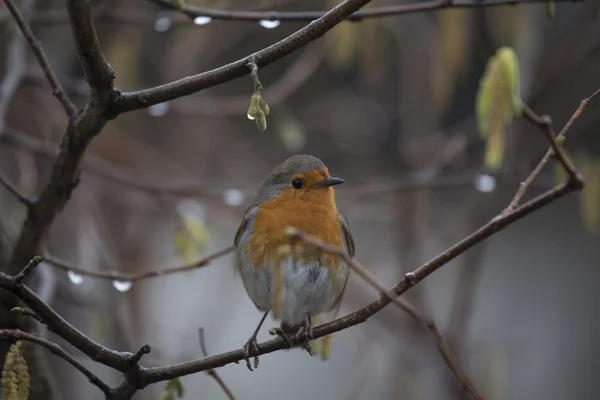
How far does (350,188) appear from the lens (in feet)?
12.8

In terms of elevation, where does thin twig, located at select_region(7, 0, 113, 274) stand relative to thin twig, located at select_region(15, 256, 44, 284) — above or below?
above

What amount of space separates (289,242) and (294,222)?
10.8 inches

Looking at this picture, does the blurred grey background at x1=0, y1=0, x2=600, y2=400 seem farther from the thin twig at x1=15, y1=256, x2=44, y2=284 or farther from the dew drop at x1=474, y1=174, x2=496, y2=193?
the thin twig at x1=15, y1=256, x2=44, y2=284

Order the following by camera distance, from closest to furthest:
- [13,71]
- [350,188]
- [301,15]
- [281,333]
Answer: [281,333] → [301,15] → [13,71] → [350,188]

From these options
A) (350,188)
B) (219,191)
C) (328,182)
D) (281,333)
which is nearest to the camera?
(281,333)

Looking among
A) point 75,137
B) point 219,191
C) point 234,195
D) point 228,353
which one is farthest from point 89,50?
point 219,191

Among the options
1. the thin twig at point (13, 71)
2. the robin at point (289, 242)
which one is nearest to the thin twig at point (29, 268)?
the robin at point (289, 242)

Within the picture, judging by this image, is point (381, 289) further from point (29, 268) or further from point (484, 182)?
point (484, 182)

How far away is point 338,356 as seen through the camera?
6.94 m

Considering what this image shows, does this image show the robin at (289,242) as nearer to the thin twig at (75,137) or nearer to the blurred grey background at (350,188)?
the blurred grey background at (350,188)

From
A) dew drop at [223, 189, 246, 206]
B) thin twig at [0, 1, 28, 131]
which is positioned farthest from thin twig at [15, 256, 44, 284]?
dew drop at [223, 189, 246, 206]

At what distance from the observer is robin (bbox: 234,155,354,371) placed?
8.55 feet

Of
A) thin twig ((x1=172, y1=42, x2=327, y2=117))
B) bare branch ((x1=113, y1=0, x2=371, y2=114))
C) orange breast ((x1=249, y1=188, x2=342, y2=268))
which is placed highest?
thin twig ((x1=172, y1=42, x2=327, y2=117))

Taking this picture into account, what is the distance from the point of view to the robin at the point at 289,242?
8.55ft
